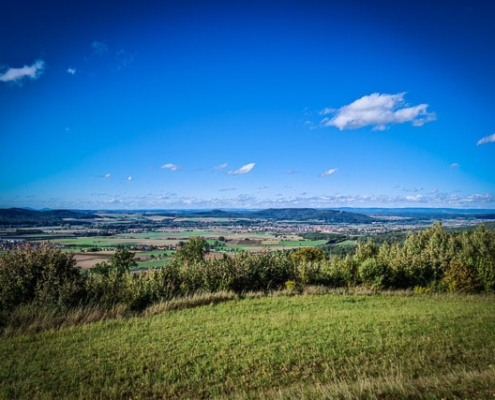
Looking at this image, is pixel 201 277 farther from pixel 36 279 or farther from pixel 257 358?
pixel 257 358

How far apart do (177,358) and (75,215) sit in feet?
357

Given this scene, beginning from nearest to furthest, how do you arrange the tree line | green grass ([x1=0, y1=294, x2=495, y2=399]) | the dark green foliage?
green grass ([x1=0, y1=294, x2=495, y2=399])
the dark green foliage
the tree line

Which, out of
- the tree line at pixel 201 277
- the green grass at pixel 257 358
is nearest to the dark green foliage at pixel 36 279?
the tree line at pixel 201 277

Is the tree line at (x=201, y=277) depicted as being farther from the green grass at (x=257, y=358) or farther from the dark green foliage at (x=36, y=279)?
the green grass at (x=257, y=358)

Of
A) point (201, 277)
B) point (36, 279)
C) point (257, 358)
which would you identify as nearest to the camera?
point (257, 358)

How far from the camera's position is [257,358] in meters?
8.63

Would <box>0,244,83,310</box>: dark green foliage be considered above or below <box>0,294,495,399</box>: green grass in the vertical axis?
above

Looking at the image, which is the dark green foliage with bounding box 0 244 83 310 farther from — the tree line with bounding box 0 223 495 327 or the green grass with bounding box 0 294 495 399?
the green grass with bounding box 0 294 495 399

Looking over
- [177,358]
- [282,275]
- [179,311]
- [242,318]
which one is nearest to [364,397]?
[177,358]

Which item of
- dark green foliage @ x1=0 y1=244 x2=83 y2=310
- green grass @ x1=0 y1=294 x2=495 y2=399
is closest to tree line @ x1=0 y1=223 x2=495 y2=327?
dark green foliage @ x1=0 y1=244 x2=83 y2=310

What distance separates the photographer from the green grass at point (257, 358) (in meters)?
6.24

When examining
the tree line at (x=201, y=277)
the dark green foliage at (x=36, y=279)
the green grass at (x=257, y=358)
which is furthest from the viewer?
the tree line at (x=201, y=277)

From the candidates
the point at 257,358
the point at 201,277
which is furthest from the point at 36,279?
the point at 257,358

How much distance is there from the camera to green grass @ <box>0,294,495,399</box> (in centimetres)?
624
